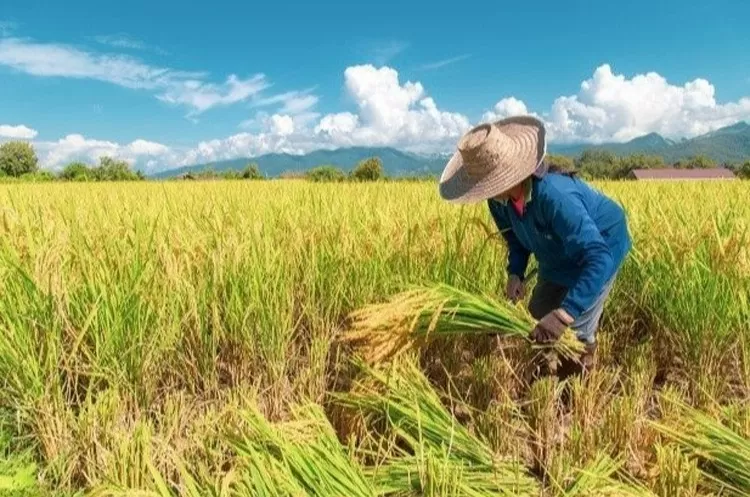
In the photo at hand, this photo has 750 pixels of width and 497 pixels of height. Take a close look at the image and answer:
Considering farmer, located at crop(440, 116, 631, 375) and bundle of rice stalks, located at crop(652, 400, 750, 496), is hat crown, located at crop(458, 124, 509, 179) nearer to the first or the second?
farmer, located at crop(440, 116, 631, 375)

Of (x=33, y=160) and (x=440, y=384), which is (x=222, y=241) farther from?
(x=33, y=160)

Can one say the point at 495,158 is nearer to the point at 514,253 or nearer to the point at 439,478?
the point at 514,253

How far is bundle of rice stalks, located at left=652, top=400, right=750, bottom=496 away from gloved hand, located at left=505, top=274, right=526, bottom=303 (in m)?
0.65

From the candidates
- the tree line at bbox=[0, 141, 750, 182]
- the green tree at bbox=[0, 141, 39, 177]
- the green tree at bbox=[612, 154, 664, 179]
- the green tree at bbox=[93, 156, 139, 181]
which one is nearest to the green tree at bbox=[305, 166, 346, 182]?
the tree line at bbox=[0, 141, 750, 182]

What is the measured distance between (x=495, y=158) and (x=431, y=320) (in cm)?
55

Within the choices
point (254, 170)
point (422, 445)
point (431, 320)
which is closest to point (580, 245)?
point (431, 320)

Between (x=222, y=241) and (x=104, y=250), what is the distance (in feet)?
1.43

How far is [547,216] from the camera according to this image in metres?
2.00

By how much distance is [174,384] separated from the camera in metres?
2.07

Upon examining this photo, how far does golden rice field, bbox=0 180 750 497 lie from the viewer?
1.66m

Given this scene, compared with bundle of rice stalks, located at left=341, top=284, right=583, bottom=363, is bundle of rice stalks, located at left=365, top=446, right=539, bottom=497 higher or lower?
lower

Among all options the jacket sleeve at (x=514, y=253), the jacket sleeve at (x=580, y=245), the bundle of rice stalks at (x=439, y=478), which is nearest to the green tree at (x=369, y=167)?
the jacket sleeve at (x=514, y=253)

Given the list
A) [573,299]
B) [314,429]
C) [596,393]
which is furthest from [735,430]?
[314,429]

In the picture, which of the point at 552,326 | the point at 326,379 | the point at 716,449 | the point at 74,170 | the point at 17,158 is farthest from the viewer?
the point at 17,158
